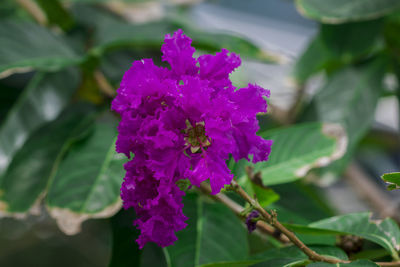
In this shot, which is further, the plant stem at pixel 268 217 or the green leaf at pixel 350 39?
the green leaf at pixel 350 39

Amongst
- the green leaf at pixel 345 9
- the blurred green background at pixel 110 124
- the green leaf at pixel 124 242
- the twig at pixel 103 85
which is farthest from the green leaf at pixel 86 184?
the green leaf at pixel 345 9

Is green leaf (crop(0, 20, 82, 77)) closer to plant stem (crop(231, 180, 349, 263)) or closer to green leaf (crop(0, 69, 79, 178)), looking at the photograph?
green leaf (crop(0, 69, 79, 178))

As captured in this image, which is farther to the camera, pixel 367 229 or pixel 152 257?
pixel 152 257

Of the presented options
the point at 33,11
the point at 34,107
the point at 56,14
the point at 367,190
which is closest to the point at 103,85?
the point at 34,107

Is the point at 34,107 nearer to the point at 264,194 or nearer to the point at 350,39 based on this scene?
the point at 264,194

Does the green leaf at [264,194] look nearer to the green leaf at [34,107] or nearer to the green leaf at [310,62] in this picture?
the green leaf at [34,107]

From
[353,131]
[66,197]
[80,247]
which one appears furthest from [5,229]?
[353,131]

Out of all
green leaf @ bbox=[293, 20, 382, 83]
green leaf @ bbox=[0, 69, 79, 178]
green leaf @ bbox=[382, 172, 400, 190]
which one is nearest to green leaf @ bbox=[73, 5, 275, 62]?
green leaf @ bbox=[0, 69, 79, 178]
